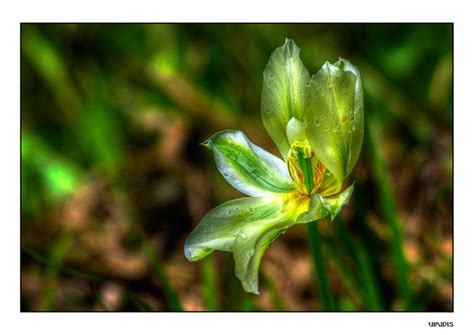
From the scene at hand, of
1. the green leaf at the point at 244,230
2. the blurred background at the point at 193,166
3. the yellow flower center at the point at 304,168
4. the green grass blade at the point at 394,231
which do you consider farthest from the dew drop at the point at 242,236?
the green grass blade at the point at 394,231

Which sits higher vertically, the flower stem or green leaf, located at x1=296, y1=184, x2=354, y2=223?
green leaf, located at x1=296, y1=184, x2=354, y2=223

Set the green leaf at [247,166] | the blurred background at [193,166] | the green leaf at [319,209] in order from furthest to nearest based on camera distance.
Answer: the blurred background at [193,166], the green leaf at [247,166], the green leaf at [319,209]

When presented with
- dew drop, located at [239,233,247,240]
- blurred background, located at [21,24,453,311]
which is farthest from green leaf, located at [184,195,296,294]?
blurred background, located at [21,24,453,311]

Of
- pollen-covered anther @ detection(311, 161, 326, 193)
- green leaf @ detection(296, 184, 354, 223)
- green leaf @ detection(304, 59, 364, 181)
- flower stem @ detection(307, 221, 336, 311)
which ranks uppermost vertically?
green leaf @ detection(304, 59, 364, 181)

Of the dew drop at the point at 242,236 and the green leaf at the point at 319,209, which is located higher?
the green leaf at the point at 319,209

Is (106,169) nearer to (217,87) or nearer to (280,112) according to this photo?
(217,87)

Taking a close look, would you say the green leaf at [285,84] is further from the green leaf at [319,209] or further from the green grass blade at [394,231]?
the green grass blade at [394,231]

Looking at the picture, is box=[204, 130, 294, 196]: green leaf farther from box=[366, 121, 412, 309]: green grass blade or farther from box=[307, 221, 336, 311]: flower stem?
box=[366, 121, 412, 309]: green grass blade
